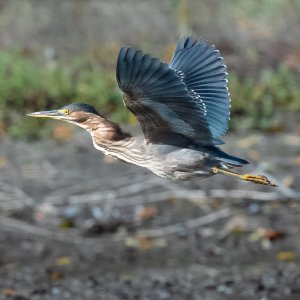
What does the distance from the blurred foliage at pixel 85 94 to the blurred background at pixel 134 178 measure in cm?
1

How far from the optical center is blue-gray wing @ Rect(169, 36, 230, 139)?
6430 millimetres

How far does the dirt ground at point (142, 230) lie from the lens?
26.7 ft

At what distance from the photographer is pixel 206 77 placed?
6469 millimetres

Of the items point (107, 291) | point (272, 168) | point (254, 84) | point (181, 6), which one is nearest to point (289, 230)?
point (272, 168)

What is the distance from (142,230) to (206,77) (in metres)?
2.81

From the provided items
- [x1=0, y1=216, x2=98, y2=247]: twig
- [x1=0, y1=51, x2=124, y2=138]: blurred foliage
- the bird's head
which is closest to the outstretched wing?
the bird's head

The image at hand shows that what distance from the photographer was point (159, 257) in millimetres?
8656

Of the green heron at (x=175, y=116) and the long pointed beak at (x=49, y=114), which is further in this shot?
the long pointed beak at (x=49, y=114)

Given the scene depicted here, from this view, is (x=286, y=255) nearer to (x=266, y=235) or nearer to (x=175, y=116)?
(x=266, y=235)

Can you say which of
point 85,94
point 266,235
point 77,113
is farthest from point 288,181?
point 77,113

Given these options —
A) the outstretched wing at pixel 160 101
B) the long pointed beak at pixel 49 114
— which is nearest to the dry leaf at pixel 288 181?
the outstretched wing at pixel 160 101

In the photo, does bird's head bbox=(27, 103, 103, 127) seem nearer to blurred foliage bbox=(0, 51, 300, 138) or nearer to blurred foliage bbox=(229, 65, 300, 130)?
blurred foliage bbox=(0, 51, 300, 138)

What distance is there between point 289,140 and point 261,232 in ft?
6.07

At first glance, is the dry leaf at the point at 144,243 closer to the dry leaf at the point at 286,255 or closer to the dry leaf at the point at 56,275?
the dry leaf at the point at 56,275
